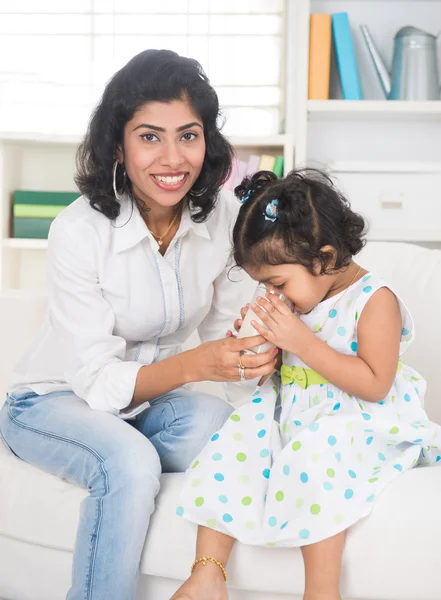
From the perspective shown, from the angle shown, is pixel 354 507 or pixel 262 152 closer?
pixel 354 507

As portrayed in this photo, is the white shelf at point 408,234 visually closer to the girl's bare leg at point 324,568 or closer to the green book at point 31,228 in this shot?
the green book at point 31,228

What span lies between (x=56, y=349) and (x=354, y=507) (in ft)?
2.24

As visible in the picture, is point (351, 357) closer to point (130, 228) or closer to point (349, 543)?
point (349, 543)

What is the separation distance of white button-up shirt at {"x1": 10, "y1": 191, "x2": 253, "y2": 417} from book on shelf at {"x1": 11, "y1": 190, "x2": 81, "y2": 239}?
131cm

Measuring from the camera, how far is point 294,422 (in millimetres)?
1481

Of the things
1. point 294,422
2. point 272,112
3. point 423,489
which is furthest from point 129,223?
point 272,112

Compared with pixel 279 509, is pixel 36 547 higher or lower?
lower

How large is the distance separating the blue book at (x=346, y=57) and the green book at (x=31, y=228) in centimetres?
118

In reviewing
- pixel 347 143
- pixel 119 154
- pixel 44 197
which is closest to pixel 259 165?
pixel 347 143

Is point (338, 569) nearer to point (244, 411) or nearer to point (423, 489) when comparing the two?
point (423, 489)

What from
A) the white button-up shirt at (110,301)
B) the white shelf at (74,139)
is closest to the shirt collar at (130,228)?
the white button-up shirt at (110,301)

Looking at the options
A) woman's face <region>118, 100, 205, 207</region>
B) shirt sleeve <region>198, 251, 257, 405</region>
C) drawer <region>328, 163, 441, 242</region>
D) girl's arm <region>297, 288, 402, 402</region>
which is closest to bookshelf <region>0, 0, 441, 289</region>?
drawer <region>328, 163, 441, 242</region>

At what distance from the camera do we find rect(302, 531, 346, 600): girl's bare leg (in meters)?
1.27

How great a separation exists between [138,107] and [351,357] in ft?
2.02
